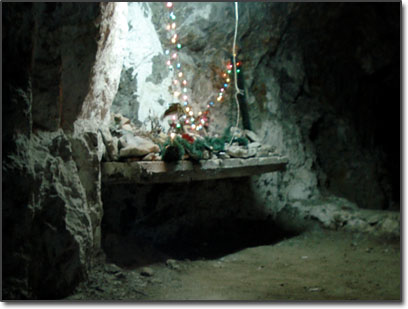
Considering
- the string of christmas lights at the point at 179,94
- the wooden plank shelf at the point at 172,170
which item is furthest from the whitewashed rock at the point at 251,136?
the wooden plank shelf at the point at 172,170

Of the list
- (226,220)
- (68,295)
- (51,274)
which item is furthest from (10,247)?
(226,220)

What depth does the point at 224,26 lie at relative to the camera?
20.0 feet

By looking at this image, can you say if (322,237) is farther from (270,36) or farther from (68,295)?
(68,295)

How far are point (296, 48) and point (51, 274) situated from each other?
16.6ft

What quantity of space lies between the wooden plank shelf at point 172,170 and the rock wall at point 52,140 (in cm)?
29

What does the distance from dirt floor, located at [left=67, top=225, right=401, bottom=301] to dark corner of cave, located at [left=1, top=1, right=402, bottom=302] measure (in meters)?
0.02

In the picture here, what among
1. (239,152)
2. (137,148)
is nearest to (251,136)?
(239,152)

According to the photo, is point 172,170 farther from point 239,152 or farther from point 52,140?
point 52,140

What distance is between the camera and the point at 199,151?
13.9ft

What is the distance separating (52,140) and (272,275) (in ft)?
8.08

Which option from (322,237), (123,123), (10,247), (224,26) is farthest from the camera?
(224,26)

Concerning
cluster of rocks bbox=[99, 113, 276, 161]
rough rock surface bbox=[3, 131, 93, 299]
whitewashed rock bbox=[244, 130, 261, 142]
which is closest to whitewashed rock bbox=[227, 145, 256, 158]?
cluster of rocks bbox=[99, 113, 276, 161]

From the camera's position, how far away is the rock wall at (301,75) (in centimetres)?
604

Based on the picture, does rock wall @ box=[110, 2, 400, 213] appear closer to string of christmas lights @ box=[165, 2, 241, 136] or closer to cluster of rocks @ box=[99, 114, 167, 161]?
string of christmas lights @ box=[165, 2, 241, 136]
